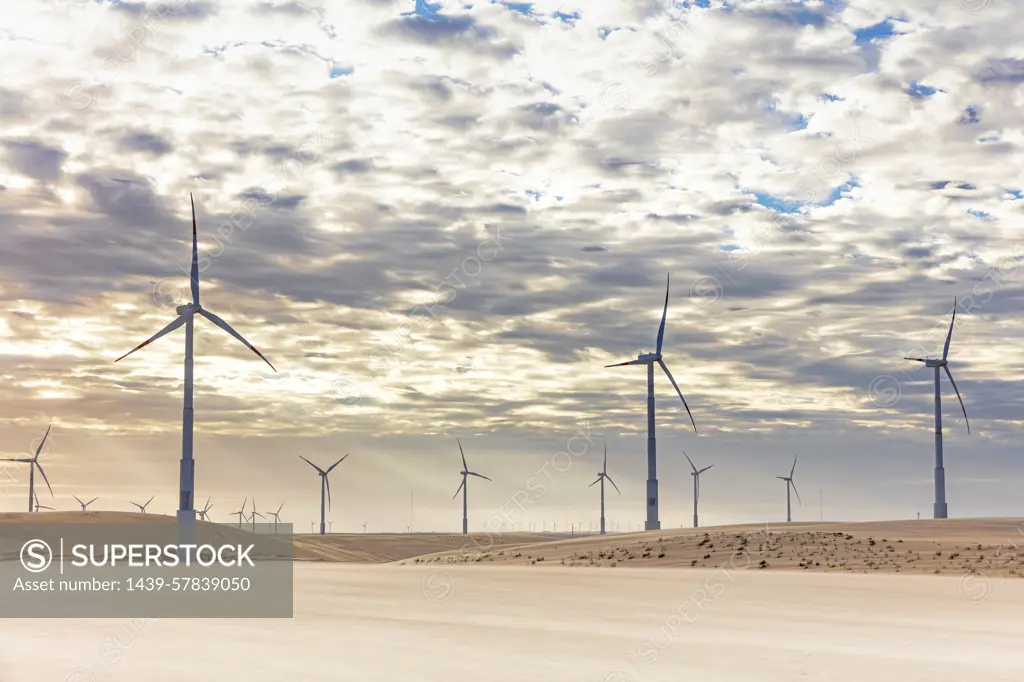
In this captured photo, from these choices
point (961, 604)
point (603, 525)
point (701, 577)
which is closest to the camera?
point (961, 604)

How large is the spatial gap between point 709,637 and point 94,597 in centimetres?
2429

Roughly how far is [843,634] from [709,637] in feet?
12.6

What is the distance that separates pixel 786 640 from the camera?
28203mm

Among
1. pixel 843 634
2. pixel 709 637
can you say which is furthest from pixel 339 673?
pixel 843 634

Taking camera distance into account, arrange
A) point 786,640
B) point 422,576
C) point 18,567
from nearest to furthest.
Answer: point 786,640
point 422,576
point 18,567

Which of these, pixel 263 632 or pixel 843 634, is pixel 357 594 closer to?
pixel 263 632

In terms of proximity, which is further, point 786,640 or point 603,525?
point 603,525

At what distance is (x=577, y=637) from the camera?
29219 millimetres

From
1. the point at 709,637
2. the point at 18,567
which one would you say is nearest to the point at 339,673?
the point at 709,637

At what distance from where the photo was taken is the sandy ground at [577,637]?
22078 millimetres

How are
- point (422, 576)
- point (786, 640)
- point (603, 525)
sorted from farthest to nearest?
point (603, 525)
point (422, 576)
point (786, 640)

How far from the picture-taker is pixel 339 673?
21.8 metres

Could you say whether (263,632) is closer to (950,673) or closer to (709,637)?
(709,637)

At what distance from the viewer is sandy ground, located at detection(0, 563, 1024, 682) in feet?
72.4
